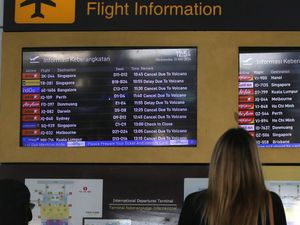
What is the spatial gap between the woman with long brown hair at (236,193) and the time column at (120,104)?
4.52 feet

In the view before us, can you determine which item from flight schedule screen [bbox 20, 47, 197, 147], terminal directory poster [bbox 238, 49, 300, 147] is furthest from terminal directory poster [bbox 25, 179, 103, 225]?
terminal directory poster [bbox 238, 49, 300, 147]

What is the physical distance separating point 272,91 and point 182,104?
24.7 inches

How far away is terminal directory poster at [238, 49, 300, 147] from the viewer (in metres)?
3.70

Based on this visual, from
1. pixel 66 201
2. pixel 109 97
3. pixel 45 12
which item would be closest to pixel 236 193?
pixel 109 97

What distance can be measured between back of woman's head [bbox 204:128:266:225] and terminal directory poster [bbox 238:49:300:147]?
130 cm

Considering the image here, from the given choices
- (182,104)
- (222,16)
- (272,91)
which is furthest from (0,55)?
(272,91)

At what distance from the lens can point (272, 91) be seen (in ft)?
12.2

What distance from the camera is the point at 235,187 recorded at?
2.41 meters

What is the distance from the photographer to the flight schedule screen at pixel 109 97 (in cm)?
375

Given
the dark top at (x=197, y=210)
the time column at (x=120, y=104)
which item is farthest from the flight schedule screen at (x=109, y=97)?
→ the dark top at (x=197, y=210)

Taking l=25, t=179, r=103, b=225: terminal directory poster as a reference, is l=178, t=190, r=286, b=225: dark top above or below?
above

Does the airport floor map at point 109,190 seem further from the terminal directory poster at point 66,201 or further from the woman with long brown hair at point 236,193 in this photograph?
the woman with long brown hair at point 236,193

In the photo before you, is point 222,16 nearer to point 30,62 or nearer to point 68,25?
point 68,25

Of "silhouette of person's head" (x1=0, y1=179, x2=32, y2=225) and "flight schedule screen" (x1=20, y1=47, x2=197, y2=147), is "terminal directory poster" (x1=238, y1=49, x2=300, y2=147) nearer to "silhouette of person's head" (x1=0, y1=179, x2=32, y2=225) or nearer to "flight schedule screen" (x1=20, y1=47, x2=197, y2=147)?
"flight schedule screen" (x1=20, y1=47, x2=197, y2=147)
